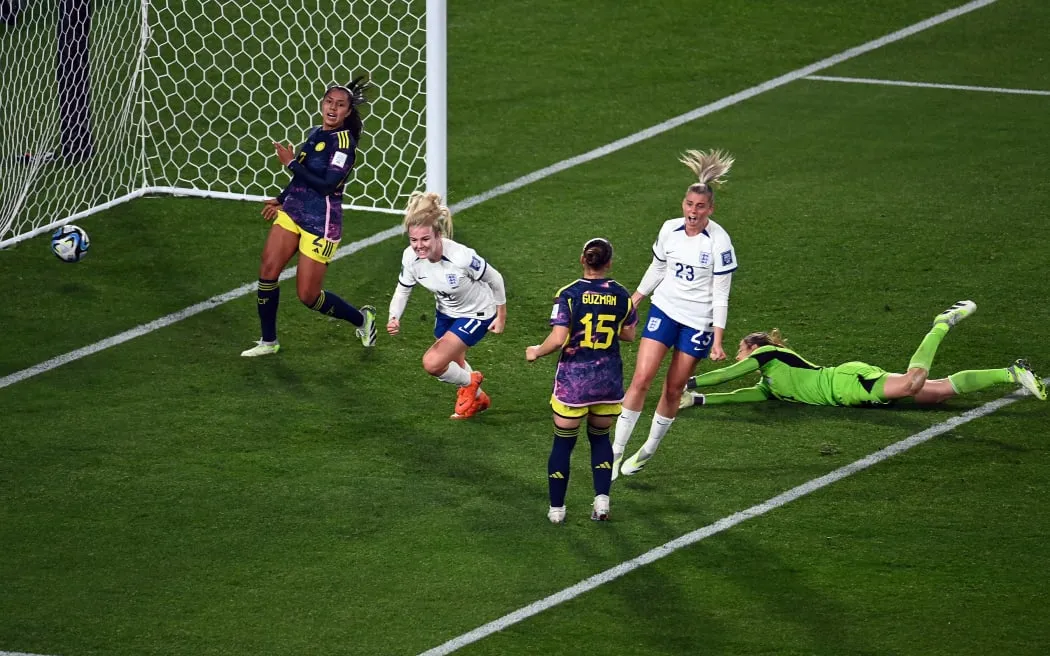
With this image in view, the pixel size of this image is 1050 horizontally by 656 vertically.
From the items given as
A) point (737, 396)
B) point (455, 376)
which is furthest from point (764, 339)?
point (455, 376)

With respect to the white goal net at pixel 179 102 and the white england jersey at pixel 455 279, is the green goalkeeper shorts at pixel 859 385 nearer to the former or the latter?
the white england jersey at pixel 455 279

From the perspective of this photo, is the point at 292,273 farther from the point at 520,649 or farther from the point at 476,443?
the point at 520,649

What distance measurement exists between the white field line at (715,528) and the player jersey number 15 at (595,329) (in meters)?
1.17

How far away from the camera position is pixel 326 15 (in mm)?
17531

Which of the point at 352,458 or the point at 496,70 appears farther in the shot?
the point at 496,70

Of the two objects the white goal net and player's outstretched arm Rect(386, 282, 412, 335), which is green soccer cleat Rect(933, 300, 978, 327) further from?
the white goal net

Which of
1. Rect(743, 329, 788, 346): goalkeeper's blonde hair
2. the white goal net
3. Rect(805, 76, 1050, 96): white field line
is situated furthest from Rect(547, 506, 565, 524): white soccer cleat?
Rect(805, 76, 1050, 96): white field line

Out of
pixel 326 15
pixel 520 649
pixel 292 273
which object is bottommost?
pixel 520 649

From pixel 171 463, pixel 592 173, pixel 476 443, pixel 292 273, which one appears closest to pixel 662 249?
pixel 476 443

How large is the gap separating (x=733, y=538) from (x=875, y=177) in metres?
6.83

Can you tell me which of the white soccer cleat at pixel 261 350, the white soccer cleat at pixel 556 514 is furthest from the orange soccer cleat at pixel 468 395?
the white soccer cleat at pixel 261 350

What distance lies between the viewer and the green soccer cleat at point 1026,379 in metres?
10.4

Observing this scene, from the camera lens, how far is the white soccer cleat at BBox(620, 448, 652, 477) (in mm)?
9562

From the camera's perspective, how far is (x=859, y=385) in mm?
10477
